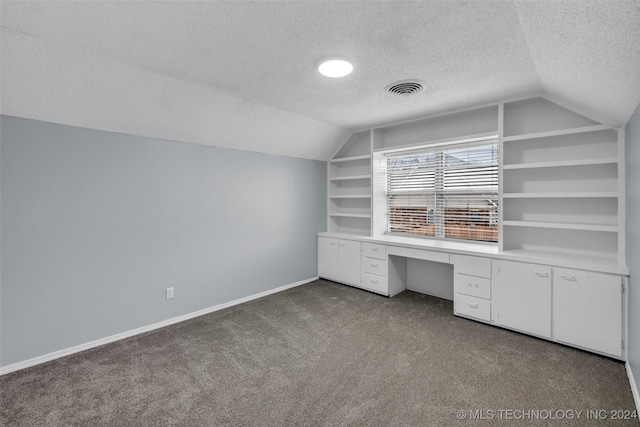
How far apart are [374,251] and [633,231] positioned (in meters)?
2.46

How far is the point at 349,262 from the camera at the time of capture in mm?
4367

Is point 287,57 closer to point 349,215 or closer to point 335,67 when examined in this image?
point 335,67

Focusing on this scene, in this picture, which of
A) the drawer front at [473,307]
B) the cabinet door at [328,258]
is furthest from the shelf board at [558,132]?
the cabinet door at [328,258]

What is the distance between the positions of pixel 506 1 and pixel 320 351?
106 inches

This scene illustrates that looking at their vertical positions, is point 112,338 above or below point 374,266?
below

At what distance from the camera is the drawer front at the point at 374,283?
3971 millimetres

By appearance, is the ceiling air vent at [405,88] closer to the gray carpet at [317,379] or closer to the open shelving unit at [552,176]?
the open shelving unit at [552,176]

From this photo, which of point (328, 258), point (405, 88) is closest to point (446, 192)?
point (405, 88)

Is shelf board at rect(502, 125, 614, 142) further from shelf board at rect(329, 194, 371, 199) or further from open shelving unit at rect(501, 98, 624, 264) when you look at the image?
shelf board at rect(329, 194, 371, 199)

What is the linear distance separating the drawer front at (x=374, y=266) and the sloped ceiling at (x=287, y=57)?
197cm

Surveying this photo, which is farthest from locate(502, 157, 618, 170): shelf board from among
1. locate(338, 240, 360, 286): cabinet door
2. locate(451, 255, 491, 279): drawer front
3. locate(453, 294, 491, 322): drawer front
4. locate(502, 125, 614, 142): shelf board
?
locate(338, 240, 360, 286): cabinet door

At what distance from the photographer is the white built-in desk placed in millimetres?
2416

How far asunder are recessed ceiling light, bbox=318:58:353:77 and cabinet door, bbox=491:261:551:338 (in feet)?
7.68

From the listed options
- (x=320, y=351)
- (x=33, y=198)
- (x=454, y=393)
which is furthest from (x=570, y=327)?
(x=33, y=198)
